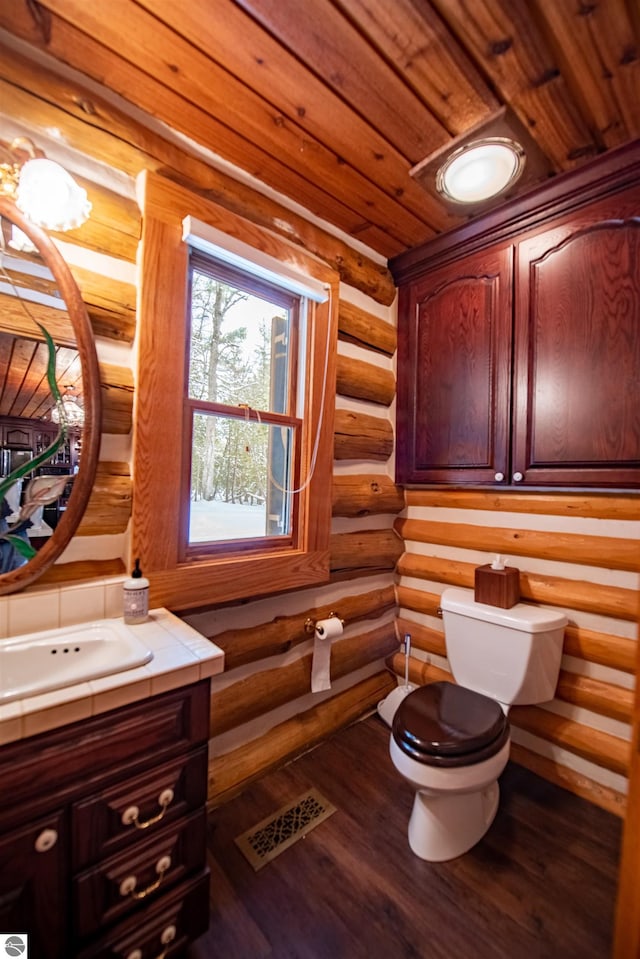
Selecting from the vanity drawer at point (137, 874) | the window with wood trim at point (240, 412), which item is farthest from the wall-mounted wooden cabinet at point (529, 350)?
the vanity drawer at point (137, 874)

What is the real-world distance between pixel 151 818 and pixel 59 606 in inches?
24.7

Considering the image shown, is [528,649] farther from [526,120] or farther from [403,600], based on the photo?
[526,120]

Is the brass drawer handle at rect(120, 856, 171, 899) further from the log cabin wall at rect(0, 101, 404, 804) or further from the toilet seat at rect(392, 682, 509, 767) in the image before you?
the toilet seat at rect(392, 682, 509, 767)

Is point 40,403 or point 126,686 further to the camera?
point 40,403

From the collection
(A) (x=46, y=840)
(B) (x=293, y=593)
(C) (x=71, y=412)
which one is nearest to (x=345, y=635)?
A: (B) (x=293, y=593)

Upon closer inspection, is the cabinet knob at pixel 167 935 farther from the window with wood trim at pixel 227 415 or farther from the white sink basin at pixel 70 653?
the window with wood trim at pixel 227 415

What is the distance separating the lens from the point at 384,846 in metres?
1.42

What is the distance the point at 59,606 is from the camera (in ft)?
3.84

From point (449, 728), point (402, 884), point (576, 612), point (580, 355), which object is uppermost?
point (580, 355)

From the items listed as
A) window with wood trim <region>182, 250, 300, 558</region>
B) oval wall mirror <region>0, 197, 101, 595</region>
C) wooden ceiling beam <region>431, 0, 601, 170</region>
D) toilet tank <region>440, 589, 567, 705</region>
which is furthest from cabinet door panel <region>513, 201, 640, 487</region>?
oval wall mirror <region>0, 197, 101, 595</region>

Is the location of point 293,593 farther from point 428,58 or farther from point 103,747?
point 428,58

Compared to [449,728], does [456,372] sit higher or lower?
higher

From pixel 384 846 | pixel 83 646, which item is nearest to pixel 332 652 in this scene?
pixel 384 846

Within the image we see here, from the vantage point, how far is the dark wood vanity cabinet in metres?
0.77
